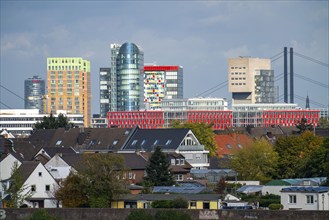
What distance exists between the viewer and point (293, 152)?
11231 centimetres

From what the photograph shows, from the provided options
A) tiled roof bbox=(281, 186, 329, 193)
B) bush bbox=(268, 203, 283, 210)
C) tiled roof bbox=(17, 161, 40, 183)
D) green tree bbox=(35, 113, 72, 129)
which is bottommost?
bush bbox=(268, 203, 283, 210)

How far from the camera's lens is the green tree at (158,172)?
336ft

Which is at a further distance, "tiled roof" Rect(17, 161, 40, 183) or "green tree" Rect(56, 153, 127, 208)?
"tiled roof" Rect(17, 161, 40, 183)

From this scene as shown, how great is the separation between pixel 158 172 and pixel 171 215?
2445cm

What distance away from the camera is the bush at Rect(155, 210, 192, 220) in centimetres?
7838

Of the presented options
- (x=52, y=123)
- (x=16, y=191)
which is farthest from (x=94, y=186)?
(x=52, y=123)

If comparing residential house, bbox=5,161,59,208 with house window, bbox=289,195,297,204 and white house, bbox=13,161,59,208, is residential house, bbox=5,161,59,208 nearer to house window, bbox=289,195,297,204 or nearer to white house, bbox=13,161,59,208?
white house, bbox=13,161,59,208

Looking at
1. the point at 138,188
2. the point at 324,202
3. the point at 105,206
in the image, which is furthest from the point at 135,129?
the point at 324,202

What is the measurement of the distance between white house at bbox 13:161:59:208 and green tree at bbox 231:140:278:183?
22.2 m

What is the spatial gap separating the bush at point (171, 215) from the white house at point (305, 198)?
346 inches

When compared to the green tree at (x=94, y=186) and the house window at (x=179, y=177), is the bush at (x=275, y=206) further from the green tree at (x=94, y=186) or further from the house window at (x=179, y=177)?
the house window at (x=179, y=177)

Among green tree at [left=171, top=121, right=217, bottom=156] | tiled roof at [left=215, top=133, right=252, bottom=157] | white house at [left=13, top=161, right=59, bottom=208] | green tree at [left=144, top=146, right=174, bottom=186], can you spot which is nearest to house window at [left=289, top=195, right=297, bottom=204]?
green tree at [left=144, top=146, right=174, bottom=186]

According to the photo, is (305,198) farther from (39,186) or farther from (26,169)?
(26,169)

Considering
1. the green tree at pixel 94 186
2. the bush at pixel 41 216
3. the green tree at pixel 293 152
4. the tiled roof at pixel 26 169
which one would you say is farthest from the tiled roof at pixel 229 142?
the bush at pixel 41 216
